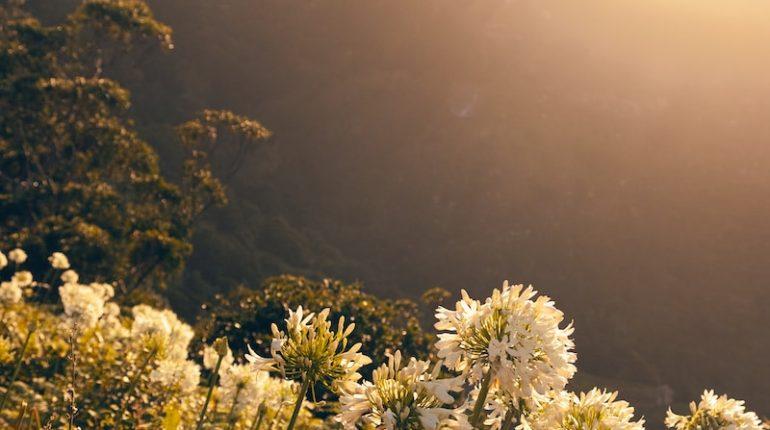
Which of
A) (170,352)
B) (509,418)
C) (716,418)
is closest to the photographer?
(509,418)

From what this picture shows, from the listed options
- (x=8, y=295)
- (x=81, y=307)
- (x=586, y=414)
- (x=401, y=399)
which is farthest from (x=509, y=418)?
(x=8, y=295)

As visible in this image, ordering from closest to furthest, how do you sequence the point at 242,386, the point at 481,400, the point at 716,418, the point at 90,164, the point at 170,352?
the point at 481,400
the point at 716,418
the point at 242,386
the point at 170,352
the point at 90,164

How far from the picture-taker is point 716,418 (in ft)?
7.71

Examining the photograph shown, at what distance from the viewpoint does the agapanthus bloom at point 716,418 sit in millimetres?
2326

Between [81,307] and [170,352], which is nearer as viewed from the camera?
[81,307]

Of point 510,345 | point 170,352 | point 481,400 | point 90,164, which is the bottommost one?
point 481,400

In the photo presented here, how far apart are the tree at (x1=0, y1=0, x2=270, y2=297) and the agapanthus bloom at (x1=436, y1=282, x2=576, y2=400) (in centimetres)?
1723

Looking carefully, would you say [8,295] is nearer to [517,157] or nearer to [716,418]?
[716,418]

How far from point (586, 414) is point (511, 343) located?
0.27m

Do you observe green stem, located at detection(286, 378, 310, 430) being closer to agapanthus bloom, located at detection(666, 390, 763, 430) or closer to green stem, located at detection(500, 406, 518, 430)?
green stem, located at detection(500, 406, 518, 430)

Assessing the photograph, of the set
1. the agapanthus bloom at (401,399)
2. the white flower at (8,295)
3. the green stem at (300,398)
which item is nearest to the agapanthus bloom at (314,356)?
the green stem at (300,398)

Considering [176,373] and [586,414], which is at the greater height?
[176,373]

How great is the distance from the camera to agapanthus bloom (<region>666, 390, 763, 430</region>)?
2.33 metres

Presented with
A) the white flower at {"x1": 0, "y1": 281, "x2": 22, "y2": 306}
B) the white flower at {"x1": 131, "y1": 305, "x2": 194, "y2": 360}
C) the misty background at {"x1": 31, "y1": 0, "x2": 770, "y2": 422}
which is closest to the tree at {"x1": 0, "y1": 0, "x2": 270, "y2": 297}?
the misty background at {"x1": 31, "y1": 0, "x2": 770, "y2": 422}
